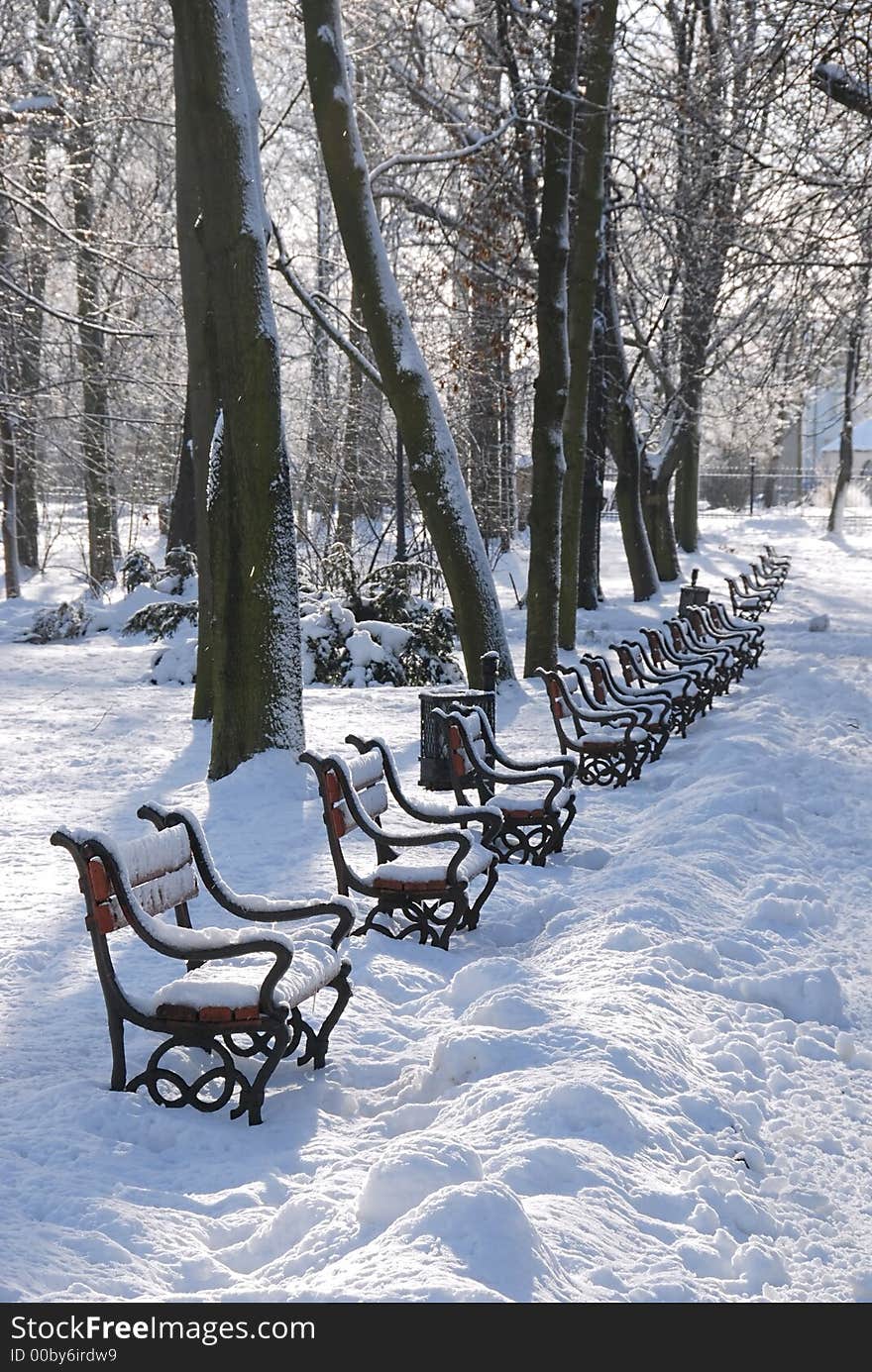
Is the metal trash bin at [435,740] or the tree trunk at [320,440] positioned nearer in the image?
the metal trash bin at [435,740]

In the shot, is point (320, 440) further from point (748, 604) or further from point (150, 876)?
point (150, 876)

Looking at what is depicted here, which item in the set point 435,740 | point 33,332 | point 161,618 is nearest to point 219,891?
point 435,740

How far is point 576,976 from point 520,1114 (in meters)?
1.45

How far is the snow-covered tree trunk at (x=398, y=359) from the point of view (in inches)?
458

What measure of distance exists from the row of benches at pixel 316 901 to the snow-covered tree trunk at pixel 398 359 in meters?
2.50

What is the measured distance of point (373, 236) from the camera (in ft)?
40.3

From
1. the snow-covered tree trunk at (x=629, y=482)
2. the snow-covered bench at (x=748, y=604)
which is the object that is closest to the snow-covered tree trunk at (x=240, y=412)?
the snow-covered bench at (x=748, y=604)

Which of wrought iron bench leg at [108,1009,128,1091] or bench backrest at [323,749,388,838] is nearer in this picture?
wrought iron bench leg at [108,1009,128,1091]

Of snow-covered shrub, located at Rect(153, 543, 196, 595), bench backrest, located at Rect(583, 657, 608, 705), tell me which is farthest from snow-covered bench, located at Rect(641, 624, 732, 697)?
snow-covered shrub, located at Rect(153, 543, 196, 595)

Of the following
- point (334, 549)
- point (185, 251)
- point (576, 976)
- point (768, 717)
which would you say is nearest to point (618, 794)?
point (768, 717)

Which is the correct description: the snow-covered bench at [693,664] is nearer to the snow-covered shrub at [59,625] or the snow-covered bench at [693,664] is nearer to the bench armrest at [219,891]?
the bench armrest at [219,891]

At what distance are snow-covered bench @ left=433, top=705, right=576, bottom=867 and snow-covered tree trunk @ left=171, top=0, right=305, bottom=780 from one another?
4.72 feet

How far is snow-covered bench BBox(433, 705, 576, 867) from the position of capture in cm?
748

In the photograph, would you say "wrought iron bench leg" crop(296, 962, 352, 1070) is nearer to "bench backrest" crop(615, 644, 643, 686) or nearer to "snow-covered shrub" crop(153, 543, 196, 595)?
"bench backrest" crop(615, 644, 643, 686)
